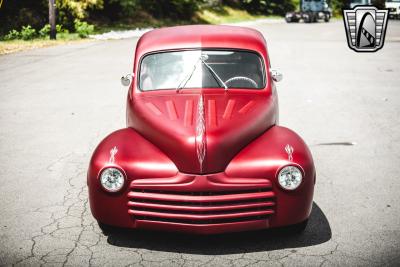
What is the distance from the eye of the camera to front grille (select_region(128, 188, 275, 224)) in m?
3.80

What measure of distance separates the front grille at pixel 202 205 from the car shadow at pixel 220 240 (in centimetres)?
37

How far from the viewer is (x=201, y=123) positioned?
407 cm

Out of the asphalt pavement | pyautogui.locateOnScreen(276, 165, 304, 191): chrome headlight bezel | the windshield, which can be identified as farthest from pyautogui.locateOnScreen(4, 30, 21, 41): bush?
pyautogui.locateOnScreen(276, 165, 304, 191): chrome headlight bezel

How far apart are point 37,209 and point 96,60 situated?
37.0ft

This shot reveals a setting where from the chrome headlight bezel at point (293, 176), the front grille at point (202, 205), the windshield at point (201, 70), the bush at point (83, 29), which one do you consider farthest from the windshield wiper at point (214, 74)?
the bush at point (83, 29)

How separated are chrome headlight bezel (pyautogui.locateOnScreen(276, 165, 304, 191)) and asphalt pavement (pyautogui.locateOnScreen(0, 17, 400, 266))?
1.91ft

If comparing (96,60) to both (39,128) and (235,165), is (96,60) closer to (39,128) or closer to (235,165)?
(39,128)

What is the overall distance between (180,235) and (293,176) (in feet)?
3.78

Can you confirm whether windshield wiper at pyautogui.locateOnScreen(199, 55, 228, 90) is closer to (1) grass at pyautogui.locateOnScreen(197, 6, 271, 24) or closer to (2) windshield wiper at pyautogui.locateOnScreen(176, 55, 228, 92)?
(2) windshield wiper at pyautogui.locateOnScreen(176, 55, 228, 92)

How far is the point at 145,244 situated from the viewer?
422 centimetres

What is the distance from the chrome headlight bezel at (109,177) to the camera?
3.88 meters

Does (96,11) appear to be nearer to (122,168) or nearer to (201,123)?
(201,123)

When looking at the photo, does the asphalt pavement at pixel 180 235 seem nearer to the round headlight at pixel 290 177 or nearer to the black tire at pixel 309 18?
the round headlight at pixel 290 177

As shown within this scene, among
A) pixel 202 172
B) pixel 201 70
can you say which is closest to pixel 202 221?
pixel 202 172
